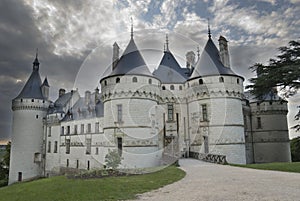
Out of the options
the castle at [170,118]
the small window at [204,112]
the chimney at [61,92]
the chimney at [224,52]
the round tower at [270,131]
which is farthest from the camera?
the chimney at [61,92]

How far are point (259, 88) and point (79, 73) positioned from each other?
43.2 feet

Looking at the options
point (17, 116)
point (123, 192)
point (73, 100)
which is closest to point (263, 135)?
point (123, 192)

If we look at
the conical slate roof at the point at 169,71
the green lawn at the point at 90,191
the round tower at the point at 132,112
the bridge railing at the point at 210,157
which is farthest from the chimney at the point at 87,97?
the green lawn at the point at 90,191

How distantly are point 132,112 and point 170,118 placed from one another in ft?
19.9

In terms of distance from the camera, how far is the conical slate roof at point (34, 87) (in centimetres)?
3781

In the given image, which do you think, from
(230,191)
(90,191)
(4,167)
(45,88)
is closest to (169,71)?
(90,191)

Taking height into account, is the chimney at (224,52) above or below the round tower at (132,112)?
above

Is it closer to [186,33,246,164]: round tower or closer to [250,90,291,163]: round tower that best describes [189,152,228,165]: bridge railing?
[186,33,246,164]: round tower

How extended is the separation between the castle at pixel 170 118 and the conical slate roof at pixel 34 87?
722cm

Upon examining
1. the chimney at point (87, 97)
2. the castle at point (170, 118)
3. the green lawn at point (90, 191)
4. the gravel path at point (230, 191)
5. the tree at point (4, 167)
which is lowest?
the tree at point (4, 167)

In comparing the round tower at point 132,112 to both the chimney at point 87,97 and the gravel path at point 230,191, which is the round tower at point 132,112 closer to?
the gravel path at point 230,191

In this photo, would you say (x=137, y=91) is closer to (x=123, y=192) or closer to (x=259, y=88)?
(x=259, y=88)

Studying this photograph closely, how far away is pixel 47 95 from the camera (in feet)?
130

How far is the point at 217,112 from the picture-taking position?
21281mm
